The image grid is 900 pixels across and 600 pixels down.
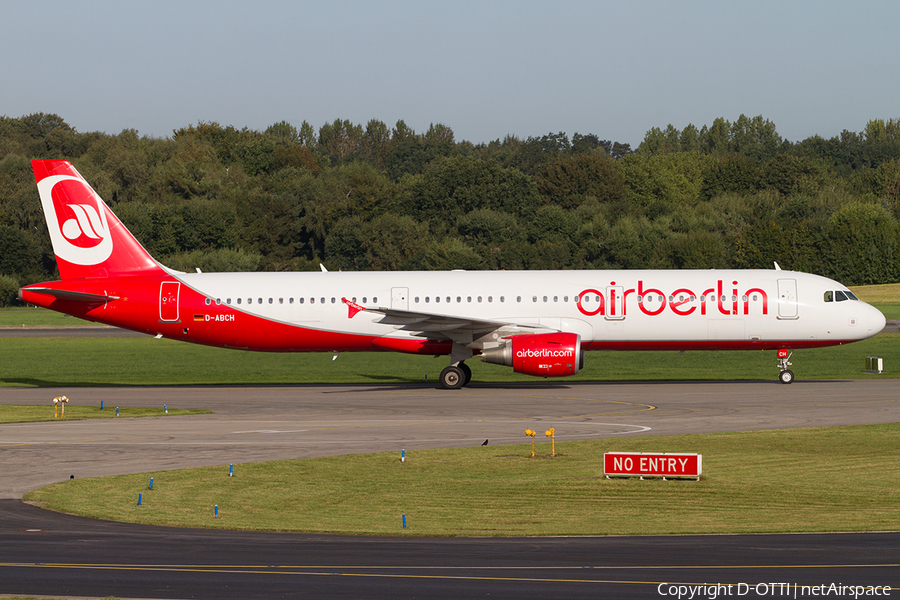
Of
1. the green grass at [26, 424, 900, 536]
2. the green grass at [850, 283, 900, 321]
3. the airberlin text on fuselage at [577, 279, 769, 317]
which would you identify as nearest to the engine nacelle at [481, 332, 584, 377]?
the airberlin text on fuselage at [577, 279, 769, 317]

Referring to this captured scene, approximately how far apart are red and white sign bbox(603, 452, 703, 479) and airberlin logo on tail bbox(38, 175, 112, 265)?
26.2m

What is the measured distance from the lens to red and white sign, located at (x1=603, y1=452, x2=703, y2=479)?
20.6m

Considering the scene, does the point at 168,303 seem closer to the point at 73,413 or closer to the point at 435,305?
the point at 73,413

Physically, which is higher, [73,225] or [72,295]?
[73,225]

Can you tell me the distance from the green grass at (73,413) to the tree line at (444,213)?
233ft

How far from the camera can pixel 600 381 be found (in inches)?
1671

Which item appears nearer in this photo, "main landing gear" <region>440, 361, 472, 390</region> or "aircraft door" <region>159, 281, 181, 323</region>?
"main landing gear" <region>440, 361, 472, 390</region>

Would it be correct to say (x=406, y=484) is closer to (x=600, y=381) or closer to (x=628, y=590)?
(x=628, y=590)

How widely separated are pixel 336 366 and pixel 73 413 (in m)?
16.6

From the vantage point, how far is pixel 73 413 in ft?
108

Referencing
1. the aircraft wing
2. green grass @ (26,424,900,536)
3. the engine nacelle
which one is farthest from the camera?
the aircraft wing

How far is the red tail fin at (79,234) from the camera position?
39812 mm

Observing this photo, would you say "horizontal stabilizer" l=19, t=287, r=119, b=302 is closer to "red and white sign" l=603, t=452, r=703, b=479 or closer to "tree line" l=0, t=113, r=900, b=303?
"red and white sign" l=603, t=452, r=703, b=479

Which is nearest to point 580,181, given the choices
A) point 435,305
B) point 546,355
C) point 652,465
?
point 435,305
